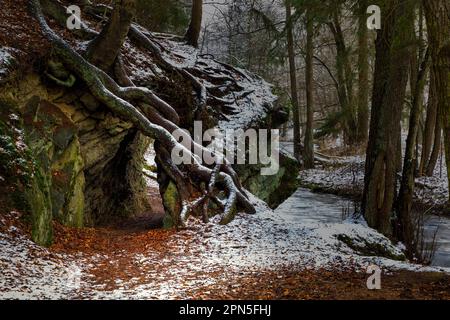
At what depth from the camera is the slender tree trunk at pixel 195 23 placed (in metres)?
13.4

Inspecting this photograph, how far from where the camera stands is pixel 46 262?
17.8 feet

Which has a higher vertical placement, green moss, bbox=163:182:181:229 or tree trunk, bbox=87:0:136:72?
tree trunk, bbox=87:0:136:72

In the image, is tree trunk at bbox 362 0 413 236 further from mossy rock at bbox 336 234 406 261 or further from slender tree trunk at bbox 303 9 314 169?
slender tree trunk at bbox 303 9 314 169

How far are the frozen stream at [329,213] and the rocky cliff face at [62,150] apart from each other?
490 cm

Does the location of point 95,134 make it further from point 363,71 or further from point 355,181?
point 355,181

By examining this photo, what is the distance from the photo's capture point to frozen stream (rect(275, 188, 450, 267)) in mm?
10864

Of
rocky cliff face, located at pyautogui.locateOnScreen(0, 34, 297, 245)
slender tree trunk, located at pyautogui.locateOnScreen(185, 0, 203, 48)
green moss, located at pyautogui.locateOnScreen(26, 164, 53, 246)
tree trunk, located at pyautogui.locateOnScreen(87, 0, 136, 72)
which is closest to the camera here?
green moss, located at pyautogui.locateOnScreen(26, 164, 53, 246)

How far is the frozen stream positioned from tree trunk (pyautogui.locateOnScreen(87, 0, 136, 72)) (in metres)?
5.62

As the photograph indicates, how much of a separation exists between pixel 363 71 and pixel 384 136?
15.2ft

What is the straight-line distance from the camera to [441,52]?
16.5 feet

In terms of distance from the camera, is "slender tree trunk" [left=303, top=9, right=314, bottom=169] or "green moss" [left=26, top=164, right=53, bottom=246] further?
"slender tree trunk" [left=303, top=9, right=314, bottom=169]

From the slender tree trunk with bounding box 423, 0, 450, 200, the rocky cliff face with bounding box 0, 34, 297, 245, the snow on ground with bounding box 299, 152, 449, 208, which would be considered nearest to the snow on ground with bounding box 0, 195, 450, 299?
the rocky cliff face with bounding box 0, 34, 297, 245

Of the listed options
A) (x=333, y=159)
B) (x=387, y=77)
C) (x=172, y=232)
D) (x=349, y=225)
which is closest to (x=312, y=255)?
(x=349, y=225)
